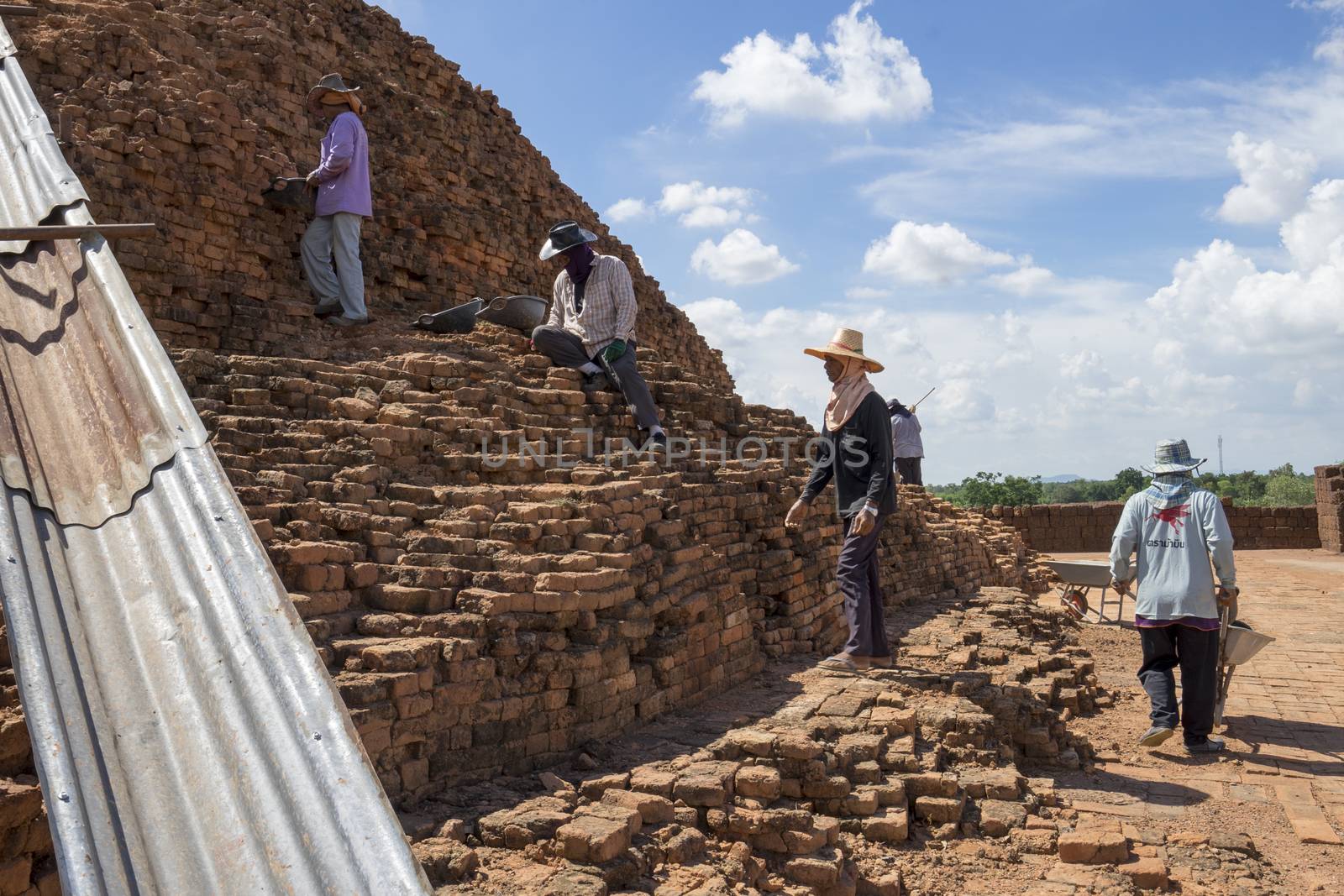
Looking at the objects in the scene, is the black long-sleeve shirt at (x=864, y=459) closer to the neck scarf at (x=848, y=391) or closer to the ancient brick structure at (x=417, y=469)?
the neck scarf at (x=848, y=391)

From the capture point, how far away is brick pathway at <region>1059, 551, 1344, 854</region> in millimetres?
4469

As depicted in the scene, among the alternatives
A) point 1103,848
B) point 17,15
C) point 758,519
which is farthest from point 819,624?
point 17,15

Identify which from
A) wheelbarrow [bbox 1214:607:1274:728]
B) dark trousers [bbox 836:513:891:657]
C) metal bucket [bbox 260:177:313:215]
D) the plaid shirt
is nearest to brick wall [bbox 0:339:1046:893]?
the plaid shirt

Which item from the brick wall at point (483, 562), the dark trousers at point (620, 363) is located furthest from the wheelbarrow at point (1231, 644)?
the dark trousers at point (620, 363)

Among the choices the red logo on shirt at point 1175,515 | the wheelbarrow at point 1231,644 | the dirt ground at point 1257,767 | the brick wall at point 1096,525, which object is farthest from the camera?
the brick wall at point 1096,525

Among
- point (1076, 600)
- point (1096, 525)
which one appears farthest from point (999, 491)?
point (1076, 600)

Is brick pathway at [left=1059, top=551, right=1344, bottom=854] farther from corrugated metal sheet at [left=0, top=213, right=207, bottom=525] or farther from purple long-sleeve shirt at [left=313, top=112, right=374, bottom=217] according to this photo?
purple long-sleeve shirt at [left=313, top=112, right=374, bottom=217]

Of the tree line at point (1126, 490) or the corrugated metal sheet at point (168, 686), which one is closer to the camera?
the corrugated metal sheet at point (168, 686)

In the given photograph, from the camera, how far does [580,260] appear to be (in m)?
6.94

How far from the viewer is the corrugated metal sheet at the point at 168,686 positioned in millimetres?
1867

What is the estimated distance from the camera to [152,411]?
2.99m

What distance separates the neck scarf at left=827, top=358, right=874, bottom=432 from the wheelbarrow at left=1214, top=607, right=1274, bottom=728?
7.21 feet

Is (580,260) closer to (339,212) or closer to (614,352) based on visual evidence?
(614,352)

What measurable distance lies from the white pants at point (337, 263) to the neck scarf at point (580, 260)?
1941 mm
